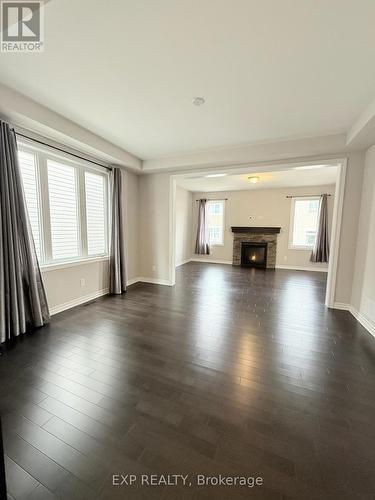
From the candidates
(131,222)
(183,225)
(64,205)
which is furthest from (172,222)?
(183,225)

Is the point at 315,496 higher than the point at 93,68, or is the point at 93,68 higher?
the point at 93,68

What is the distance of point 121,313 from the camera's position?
126 inches

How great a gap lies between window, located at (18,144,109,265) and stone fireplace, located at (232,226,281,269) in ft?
15.7

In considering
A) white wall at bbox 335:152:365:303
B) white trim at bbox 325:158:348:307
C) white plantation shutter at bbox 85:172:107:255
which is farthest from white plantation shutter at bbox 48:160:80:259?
white wall at bbox 335:152:365:303

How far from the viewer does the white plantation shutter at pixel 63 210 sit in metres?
3.10

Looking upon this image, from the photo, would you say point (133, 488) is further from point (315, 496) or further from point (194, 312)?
point (194, 312)

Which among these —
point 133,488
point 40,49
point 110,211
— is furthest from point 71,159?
point 133,488

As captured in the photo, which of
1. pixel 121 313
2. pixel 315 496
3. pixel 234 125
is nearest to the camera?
pixel 315 496

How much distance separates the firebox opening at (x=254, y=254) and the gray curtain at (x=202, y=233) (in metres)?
1.33

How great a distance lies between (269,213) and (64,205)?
6.11 metres

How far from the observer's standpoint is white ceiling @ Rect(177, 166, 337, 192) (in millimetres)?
5039

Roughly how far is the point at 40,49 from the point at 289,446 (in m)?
3.33

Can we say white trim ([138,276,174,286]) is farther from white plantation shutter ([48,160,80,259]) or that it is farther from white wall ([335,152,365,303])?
white wall ([335,152,365,303])

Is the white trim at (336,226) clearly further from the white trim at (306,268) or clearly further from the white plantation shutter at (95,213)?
the white plantation shutter at (95,213)
